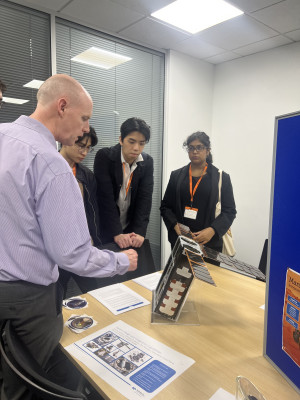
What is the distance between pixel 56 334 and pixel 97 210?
1237 mm

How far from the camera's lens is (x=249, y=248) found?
3885 millimetres

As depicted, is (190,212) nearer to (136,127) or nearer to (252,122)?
(136,127)

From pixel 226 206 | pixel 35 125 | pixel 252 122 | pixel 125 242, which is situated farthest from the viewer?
pixel 252 122

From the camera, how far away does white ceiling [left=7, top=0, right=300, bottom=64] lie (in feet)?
8.50

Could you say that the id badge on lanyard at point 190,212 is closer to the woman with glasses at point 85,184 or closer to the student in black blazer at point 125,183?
the student in black blazer at point 125,183

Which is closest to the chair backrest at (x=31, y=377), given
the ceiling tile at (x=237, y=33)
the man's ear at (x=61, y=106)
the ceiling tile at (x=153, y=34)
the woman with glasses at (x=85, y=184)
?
the man's ear at (x=61, y=106)

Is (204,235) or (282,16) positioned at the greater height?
(282,16)

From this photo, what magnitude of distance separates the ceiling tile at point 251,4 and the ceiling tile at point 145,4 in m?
0.55

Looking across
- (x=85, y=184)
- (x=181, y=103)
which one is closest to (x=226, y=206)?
(x=85, y=184)

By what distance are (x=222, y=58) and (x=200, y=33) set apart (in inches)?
35.0

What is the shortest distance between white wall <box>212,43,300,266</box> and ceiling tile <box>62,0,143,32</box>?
167cm

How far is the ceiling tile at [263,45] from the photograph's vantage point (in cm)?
327

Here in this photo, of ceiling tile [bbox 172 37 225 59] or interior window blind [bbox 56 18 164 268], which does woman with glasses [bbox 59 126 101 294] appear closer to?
interior window blind [bbox 56 18 164 268]

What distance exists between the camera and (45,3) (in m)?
2.62
